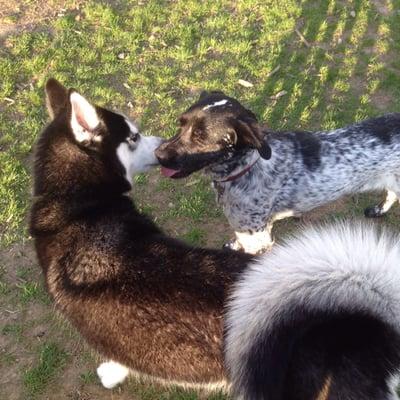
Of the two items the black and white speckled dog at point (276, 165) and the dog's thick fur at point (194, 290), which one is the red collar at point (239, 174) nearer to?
the black and white speckled dog at point (276, 165)

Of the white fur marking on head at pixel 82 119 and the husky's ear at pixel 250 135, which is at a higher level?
the white fur marking on head at pixel 82 119

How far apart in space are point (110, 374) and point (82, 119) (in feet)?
6.54

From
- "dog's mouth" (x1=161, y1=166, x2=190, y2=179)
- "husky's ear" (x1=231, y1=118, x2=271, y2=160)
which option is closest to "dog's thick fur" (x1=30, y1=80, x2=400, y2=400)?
"dog's mouth" (x1=161, y1=166, x2=190, y2=179)

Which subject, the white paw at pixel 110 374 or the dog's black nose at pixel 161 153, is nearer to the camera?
the white paw at pixel 110 374

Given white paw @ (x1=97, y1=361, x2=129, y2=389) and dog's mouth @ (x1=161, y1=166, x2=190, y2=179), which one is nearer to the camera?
white paw @ (x1=97, y1=361, x2=129, y2=389)

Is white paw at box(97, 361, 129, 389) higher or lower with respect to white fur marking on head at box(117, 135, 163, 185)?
lower

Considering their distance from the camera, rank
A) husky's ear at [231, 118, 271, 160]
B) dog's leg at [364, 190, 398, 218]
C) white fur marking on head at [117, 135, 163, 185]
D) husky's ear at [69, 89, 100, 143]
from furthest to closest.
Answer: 1. dog's leg at [364, 190, 398, 218]
2. husky's ear at [231, 118, 271, 160]
3. white fur marking on head at [117, 135, 163, 185]
4. husky's ear at [69, 89, 100, 143]

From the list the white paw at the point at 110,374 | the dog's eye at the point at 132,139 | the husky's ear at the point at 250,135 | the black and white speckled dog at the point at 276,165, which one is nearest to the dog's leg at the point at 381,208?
the black and white speckled dog at the point at 276,165

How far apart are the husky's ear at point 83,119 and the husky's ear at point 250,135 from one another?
1.13 meters

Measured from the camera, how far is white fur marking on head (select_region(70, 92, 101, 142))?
2959mm

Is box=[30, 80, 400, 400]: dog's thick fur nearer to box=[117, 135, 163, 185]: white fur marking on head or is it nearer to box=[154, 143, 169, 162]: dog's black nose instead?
box=[117, 135, 163, 185]: white fur marking on head

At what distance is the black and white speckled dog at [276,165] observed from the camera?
3932mm

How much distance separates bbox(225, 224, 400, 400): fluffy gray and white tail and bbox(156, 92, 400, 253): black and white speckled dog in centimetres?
169

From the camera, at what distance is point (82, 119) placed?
306 cm
